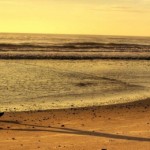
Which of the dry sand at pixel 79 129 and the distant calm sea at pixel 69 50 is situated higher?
Result: the distant calm sea at pixel 69 50

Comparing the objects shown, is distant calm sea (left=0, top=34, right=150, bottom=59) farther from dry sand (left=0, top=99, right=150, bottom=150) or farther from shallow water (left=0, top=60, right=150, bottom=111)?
dry sand (left=0, top=99, right=150, bottom=150)

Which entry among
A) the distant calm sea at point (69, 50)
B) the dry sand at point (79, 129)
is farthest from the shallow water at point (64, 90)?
the distant calm sea at point (69, 50)

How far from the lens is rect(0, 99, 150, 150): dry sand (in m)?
9.48

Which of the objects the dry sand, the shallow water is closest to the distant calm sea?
the shallow water

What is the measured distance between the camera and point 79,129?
11.0 meters

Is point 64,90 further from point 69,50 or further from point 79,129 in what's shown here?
point 69,50

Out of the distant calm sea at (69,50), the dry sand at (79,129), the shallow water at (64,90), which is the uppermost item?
the distant calm sea at (69,50)

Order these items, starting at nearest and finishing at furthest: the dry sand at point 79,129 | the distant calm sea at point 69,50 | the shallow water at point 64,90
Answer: the dry sand at point 79,129
the shallow water at point 64,90
the distant calm sea at point 69,50

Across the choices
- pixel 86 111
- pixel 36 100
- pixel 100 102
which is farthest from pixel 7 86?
pixel 86 111

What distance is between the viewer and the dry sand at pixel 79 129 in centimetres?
948

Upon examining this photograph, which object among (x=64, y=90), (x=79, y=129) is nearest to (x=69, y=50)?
(x=64, y=90)

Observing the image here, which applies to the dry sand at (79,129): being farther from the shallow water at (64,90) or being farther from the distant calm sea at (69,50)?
the distant calm sea at (69,50)

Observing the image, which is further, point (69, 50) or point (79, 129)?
point (69, 50)

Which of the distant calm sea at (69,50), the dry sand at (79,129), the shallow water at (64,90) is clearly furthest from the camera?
the distant calm sea at (69,50)
